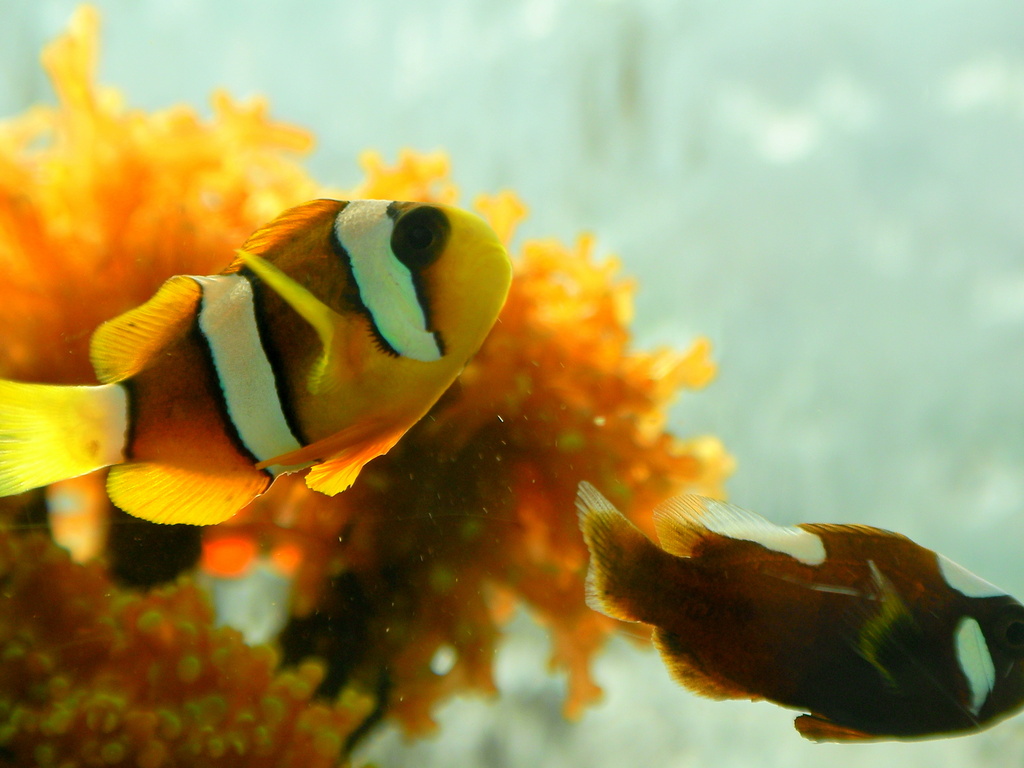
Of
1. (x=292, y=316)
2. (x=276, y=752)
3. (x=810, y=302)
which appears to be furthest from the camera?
(x=810, y=302)

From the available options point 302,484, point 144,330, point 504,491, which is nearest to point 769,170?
point 504,491

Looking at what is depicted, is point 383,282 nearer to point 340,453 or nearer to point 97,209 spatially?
point 340,453

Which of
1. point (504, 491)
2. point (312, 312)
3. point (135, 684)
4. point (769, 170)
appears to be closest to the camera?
point (312, 312)

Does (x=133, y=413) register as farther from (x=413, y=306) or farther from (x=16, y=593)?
(x=16, y=593)

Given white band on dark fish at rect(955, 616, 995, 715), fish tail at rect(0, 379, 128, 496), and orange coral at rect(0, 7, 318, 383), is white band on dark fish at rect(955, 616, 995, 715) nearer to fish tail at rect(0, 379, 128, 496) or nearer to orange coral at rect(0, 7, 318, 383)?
fish tail at rect(0, 379, 128, 496)

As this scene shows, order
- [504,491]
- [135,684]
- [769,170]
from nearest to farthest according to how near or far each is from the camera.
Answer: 1. [135,684]
2. [504,491]
3. [769,170]

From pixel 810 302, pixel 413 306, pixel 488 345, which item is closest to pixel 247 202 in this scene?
pixel 488 345

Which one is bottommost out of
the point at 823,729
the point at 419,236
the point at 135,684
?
the point at 135,684
